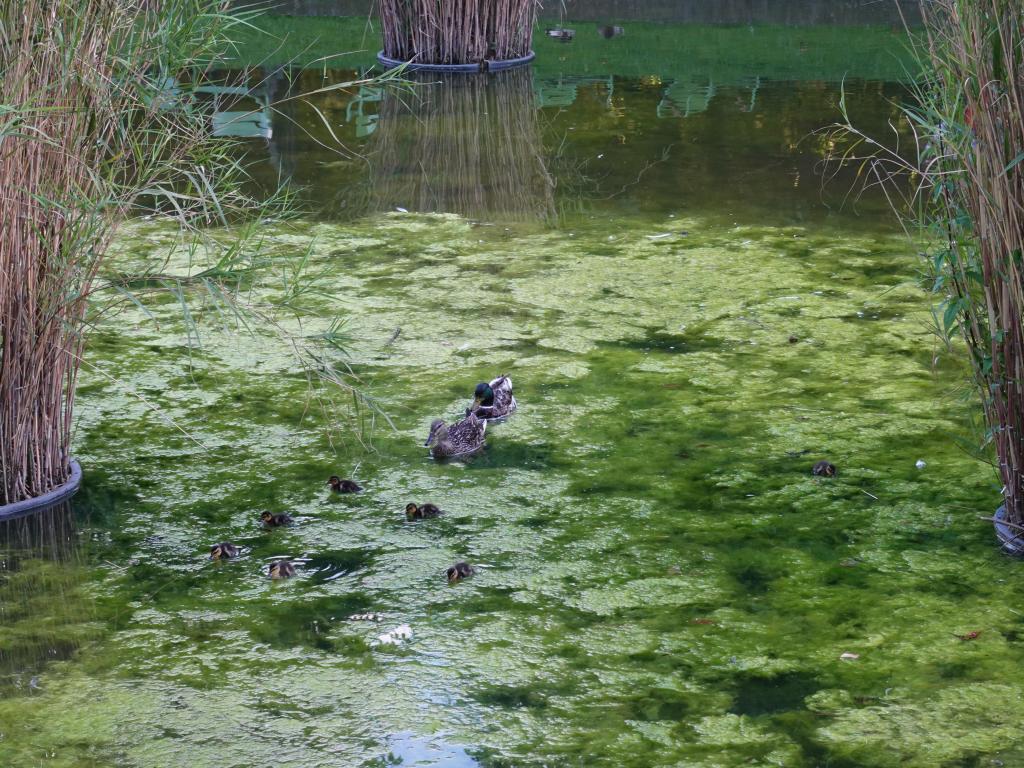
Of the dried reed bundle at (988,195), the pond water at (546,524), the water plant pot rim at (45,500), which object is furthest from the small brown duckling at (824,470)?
the water plant pot rim at (45,500)

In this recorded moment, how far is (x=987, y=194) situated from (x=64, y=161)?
2.06 m

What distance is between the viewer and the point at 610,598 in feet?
9.37

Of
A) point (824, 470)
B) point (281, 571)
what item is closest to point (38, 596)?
point (281, 571)

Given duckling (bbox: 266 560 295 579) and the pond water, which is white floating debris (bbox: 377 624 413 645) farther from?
duckling (bbox: 266 560 295 579)

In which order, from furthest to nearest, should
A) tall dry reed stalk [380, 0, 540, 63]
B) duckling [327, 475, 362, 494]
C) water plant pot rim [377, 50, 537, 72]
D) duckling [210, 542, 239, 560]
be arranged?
water plant pot rim [377, 50, 537, 72] → tall dry reed stalk [380, 0, 540, 63] → duckling [327, 475, 362, 494] → duckling [210, 542, 239, 560]

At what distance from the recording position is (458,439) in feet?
11.6

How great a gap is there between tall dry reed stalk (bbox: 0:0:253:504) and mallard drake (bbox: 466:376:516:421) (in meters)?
0.98

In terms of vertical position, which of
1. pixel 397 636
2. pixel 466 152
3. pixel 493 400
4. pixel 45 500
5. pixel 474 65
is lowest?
pixel 397 636

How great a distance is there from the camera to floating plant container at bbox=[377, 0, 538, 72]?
8961 mm

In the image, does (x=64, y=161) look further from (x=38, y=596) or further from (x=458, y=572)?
(x=458, y=572)

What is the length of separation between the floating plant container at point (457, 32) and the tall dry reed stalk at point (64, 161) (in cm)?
592

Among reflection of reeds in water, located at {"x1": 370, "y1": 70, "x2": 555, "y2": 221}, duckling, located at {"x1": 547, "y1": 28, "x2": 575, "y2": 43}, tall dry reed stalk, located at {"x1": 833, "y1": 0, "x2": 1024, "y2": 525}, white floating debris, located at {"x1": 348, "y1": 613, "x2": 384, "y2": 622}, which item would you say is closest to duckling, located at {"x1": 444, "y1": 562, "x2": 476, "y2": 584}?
white floating debris, located at {"x1": 348, "y1": 613, "x2": 384, "y2": 622}

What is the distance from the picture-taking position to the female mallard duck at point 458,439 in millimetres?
3533

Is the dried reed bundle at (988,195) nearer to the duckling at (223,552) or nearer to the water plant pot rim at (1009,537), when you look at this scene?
the water plant pot rim at (1009,537)
